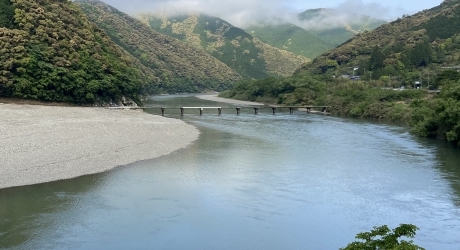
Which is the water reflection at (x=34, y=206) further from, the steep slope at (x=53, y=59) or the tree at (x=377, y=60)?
the tree at (x=377, y=60)

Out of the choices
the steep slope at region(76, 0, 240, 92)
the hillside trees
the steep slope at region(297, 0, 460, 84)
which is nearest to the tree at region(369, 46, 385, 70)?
the steep slope at region(297, 0, 460, 84)

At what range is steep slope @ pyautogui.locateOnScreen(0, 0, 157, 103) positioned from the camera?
177 ft

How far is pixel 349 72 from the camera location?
112062 millimetres

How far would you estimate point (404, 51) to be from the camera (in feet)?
342

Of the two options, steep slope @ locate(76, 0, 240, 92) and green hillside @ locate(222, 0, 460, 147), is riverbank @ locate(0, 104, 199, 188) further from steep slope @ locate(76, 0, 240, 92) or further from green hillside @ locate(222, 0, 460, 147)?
steep slope @ locate(76, 0, 240, 92)

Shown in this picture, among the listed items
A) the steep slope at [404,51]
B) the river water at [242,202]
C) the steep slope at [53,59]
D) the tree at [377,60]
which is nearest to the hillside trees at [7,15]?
the steep slope at [53,59]

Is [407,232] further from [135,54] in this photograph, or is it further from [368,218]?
[135,54]

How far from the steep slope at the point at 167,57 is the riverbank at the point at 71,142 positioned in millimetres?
93042

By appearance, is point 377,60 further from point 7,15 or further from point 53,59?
point 7,15

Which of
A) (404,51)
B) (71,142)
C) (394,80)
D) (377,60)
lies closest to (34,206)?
(71,142)

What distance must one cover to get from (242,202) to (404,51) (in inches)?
3661

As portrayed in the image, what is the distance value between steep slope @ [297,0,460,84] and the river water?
189 ft

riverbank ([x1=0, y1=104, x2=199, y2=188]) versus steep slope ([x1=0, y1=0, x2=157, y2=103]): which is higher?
steep slope ([x1=0, y1=0, x2=157, y2=103])

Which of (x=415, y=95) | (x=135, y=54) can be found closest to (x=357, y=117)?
(x=415, y=95)
